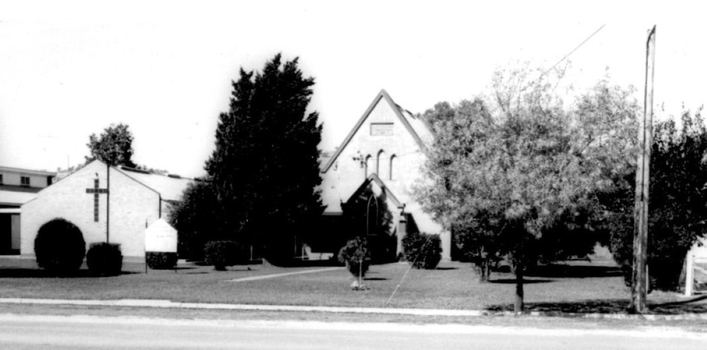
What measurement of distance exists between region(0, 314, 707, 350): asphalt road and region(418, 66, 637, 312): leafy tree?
2.67 metres

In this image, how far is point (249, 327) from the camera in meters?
15.1

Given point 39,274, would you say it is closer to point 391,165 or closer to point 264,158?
point 264,158

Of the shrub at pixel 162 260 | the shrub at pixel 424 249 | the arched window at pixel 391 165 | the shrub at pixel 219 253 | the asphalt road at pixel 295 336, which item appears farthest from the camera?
the arched window at pixel 391 165

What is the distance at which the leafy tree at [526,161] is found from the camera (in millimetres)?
15953

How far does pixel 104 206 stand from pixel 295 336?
123 feet

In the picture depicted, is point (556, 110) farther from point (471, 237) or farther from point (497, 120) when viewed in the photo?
point (471, 237)

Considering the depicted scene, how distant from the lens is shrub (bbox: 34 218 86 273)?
3098 cm

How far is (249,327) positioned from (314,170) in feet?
86.2

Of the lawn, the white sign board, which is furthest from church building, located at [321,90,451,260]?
the white sign board

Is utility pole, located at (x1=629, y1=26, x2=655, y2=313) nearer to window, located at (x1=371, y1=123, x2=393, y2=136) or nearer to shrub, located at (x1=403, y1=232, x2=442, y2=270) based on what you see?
shrub, located at (x1=403, y1=232, x2=442, y2=270)

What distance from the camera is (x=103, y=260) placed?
30.8 meters

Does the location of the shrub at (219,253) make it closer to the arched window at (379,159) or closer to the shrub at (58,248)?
the shrub at (58,248)

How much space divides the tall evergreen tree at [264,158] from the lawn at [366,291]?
746 centimetres

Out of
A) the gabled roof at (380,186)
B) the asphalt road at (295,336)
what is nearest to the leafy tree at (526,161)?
the asphalt road at (295,336)
